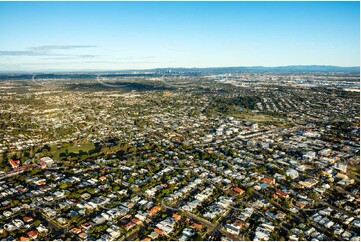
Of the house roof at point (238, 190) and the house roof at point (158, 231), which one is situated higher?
the house roof at point (238, 190)

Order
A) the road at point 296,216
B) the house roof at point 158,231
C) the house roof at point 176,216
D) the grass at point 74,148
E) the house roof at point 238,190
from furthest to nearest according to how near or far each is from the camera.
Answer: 1. the grass at point 74,148
2. the house roof at point 238,190
3. the house roof at point 176,216
4. the road at point 296,216
5. the house roof at point 158,231

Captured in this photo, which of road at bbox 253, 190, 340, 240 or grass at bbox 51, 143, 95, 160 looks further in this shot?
grass at bbox 51, 143, 95, 160

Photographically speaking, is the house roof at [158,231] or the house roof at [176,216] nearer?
the house roof at [158,231]

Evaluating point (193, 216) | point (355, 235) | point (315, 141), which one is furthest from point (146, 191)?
point (315, 141)

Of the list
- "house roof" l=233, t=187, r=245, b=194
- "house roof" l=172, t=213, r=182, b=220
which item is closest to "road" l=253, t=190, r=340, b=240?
"house roof" l=233, t=187, r=245, b=194

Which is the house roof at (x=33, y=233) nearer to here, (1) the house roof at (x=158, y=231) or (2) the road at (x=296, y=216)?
(1) the house roof at (x=158, y=231)

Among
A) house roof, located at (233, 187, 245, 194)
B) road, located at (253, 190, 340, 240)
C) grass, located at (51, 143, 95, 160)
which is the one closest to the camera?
road, located at (253, 190, 340, 240)

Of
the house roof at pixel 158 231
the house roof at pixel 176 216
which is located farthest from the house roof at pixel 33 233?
the house roof at pixel 176 216

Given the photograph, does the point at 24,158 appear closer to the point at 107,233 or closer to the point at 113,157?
the point at 113,157

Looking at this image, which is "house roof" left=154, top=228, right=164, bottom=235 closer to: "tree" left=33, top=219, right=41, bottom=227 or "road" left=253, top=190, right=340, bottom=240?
"tree" left=33, top=219, right=41, bottom=227

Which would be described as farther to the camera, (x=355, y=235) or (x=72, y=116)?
(x=72, y=116)

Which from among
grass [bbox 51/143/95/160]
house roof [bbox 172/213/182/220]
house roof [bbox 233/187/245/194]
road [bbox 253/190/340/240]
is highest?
grass [bbox 51/143/95/160]
